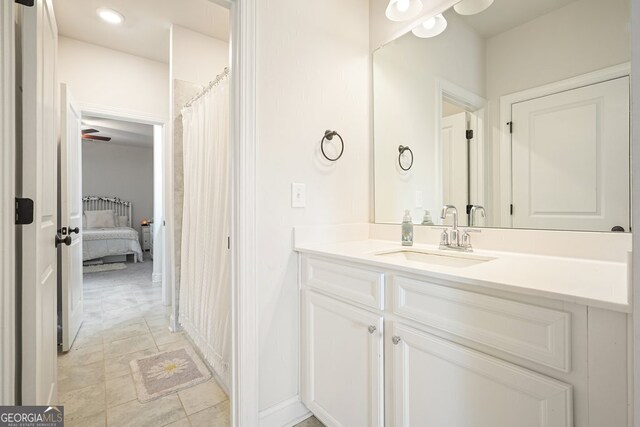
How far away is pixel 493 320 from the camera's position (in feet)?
2.58

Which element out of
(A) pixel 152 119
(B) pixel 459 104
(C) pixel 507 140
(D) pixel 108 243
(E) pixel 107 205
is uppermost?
(A) pixel 152 119

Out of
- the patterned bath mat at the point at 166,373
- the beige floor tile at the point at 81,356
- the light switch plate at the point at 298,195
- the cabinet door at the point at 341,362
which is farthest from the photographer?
the beige floor tile at the point at 81,356

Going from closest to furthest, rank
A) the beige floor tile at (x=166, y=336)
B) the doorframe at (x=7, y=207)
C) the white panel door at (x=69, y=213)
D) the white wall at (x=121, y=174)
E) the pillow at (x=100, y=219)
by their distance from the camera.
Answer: the doorframe at (x=7, y=207) < the white panel door at (x=69, y=213) < the beige floor tile at (x=166, y=336) < the pillow at (x=100, y=219) < the white wall at (x=121, y=174)

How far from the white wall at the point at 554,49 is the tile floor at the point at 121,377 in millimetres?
1834

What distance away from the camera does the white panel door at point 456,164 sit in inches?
59.4

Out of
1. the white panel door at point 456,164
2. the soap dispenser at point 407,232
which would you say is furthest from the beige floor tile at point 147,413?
the white panel door at point 456,164

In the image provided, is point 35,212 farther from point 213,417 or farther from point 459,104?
point 459,104

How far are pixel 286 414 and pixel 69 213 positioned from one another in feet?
7.00

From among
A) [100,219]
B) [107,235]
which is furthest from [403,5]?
[100,219]

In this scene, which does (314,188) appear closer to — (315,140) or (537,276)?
(315,140)

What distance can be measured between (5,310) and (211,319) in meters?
1.19

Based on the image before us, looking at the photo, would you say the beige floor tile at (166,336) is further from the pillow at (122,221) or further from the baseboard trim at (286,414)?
the pillow at (122,221)

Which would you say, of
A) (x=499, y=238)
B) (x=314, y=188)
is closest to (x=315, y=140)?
(x=314, y=188)

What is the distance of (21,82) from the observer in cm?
103
